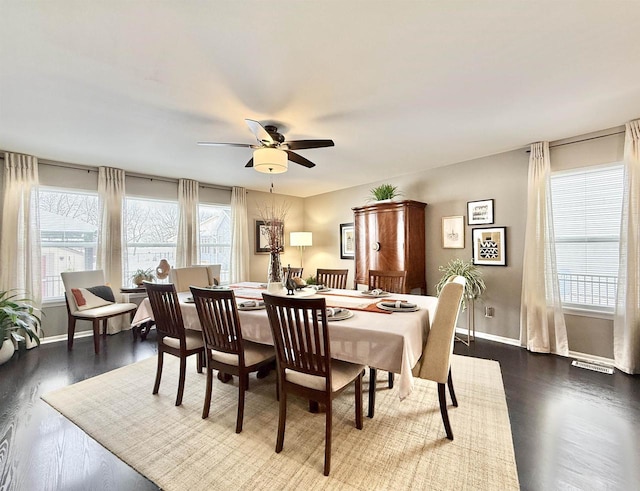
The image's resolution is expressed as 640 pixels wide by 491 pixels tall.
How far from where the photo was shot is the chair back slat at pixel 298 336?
5.38ft

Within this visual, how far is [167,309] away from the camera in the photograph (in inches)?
94.6

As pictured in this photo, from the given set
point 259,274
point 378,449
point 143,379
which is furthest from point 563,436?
point 259,274

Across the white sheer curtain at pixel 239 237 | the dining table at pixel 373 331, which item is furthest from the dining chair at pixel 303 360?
the white sheer curtain at pixel 239 237

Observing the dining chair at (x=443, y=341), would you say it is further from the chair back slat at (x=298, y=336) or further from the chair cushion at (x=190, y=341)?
the chair cushion at (x=190, y=341)

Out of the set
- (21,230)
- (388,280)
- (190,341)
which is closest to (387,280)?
(388,280)

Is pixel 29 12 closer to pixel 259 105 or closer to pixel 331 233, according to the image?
pixel 259 105

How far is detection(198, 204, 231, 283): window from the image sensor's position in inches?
223

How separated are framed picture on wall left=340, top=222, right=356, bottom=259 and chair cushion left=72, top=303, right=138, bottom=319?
3719 millimetres

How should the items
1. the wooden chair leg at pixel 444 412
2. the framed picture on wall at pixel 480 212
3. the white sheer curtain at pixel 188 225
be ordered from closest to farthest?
the wooden chair leg at pixel 444 412 < the framed picture on wall at pixel 480 212 < the white sheer curtain at pixel 188 225

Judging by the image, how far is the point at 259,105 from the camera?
2.47 m

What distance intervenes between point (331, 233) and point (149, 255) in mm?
3426

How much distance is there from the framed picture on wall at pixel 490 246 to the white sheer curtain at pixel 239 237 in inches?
160

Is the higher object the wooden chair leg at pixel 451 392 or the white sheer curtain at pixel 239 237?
the white sheer curtain at pixel 239 237

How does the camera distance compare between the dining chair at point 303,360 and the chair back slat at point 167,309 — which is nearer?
the dining chair at point 303,360
